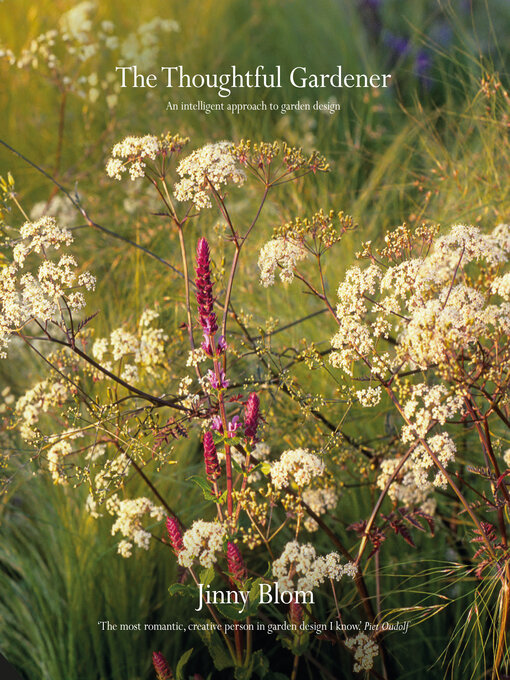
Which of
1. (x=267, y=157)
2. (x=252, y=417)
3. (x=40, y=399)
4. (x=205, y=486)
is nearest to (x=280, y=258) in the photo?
(x=267, y=157)

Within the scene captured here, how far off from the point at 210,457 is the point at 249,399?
0.12 metres

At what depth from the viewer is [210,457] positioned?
114 cm

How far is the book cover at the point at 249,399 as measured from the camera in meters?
1.19

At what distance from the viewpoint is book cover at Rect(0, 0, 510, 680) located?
1.19 m

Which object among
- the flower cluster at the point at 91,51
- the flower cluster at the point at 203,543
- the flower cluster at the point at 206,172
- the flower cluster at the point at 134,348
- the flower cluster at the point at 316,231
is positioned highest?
the flower cluster at the point at 91,51

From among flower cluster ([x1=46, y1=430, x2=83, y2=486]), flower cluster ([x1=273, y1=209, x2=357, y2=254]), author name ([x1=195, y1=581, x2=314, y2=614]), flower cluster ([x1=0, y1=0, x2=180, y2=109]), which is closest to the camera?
author name ([x1=195, y1=581, x2=314, y2=614])

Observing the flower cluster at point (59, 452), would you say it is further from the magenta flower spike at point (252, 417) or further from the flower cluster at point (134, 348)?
the magenta flower spike at point (252, 417)

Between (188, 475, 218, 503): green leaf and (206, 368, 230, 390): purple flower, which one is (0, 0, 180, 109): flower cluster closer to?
(206, 368, 230, 390): purple flower

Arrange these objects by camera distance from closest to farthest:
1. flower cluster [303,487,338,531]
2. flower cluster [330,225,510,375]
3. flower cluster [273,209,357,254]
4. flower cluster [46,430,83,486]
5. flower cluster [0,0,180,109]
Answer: flower cluster [330,225,510,375], flower cluster [273,209,357,254], flower cluster [46,430,83,486], flower cluster [303,487,338,531], flower cluster [0,0,180,109]

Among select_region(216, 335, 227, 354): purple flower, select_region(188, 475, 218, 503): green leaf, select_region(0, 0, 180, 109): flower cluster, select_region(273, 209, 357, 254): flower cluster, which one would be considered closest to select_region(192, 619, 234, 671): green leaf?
select_region(188, 475, 218, 503): green leaf

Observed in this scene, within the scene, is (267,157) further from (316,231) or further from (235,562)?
(235,562)

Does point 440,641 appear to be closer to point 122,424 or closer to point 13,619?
point 122,424

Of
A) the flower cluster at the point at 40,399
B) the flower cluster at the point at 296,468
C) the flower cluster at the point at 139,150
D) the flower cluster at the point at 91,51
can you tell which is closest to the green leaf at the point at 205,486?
the flower cluster at the point at 296,468

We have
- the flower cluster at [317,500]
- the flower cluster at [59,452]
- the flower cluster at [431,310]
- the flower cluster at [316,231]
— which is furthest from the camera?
the flower cluster at [317,500]
